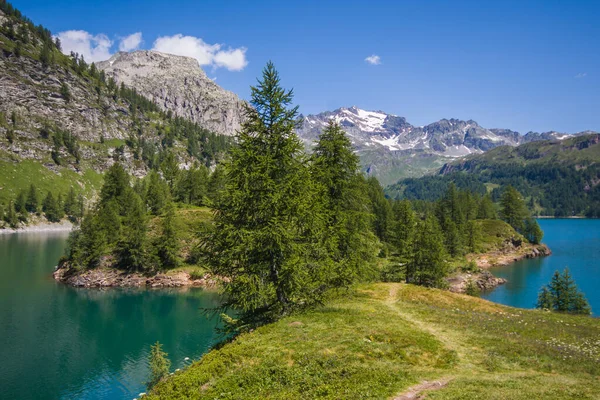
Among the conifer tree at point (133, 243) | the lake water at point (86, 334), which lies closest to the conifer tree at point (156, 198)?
the conifer tree at point (133, 243)

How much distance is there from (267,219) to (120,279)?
72.1m

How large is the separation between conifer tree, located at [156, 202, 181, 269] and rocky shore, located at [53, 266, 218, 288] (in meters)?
3.17

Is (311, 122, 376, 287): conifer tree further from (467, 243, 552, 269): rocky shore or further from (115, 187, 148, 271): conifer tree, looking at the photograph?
(467, 243, 552, 269): rocky shore

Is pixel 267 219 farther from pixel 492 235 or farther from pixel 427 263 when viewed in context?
pixel 492 235

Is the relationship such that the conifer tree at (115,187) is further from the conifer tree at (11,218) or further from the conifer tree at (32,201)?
the conifer tree at (32,201)

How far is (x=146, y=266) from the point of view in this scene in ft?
272

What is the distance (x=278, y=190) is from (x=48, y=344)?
45.0 metres

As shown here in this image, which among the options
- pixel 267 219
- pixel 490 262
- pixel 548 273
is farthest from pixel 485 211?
pixel 267 219

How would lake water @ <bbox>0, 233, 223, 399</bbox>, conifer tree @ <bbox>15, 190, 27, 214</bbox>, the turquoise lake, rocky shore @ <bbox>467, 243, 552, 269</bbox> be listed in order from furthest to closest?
1. conifer tree @ <bbox>15, 190, 27, 214</bbox>
2. rocky shore @ <bbox>467, 243, 552, 269</bbox>
3. the turquoise lake
4. lake water @ <bbox>0, 233, 223, 399</bbox>

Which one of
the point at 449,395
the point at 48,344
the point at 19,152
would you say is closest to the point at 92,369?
the point at 48,344

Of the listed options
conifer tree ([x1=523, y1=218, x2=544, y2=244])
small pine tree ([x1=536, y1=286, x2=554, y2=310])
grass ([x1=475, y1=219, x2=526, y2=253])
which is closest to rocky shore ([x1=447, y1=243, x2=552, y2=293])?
grass ([x1=475, y1=219, x2=526, y2=253])

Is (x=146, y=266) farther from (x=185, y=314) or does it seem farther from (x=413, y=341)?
(x=413, y=341)

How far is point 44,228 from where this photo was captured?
563 feet

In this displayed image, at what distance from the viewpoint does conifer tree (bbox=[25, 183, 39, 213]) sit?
166250 millimetres
